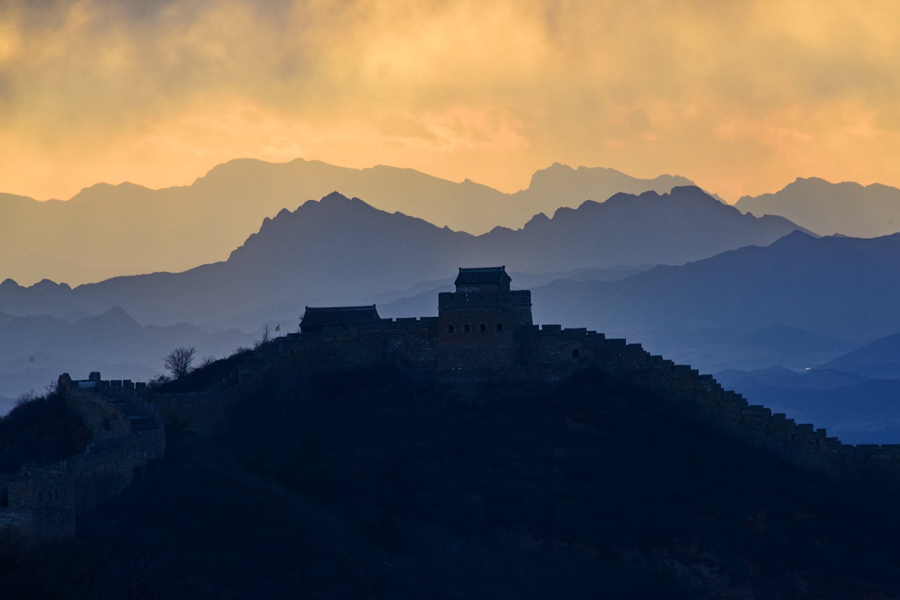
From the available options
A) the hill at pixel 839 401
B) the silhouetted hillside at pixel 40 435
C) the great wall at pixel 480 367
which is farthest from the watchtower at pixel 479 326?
the hill at pixel 839 401

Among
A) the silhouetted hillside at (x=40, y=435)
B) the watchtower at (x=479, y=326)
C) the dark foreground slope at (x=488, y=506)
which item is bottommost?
the dark foreground slope at (x=488, y=506)

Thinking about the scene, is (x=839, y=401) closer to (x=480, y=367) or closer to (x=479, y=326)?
(x=480, y=367)

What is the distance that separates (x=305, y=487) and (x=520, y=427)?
12145 millimetres

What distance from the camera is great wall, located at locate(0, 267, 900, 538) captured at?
67.5 meters

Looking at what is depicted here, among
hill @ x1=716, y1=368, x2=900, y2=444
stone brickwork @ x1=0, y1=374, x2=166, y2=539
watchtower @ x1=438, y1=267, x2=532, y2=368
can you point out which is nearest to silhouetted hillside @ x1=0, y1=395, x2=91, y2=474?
stone brickwork @ x1=0, y1=374, x2=166, y2=539

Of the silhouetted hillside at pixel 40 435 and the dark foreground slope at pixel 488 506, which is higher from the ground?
the silhouetted hillside at pixel 40 435

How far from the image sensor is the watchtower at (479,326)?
72.6 metres

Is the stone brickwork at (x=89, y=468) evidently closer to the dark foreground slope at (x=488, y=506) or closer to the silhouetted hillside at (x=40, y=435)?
the silhouetted hillside at (x=40, y=435)

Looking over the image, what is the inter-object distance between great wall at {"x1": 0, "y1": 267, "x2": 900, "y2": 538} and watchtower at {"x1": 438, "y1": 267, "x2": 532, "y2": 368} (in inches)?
2.0

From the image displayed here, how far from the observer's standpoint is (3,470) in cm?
6456

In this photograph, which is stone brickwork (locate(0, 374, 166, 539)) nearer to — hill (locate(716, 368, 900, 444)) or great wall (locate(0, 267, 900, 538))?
great wall (locate(0, 267, 900, 538))

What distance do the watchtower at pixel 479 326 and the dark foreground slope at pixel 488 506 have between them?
2.01 metres

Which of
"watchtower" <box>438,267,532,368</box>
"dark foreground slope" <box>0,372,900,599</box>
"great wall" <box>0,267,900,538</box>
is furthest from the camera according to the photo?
"watchtower" <box>438,267,532,368</box>

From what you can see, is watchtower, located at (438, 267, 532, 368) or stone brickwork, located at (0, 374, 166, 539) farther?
watchtower, located at (438, 267, 532, 368)
